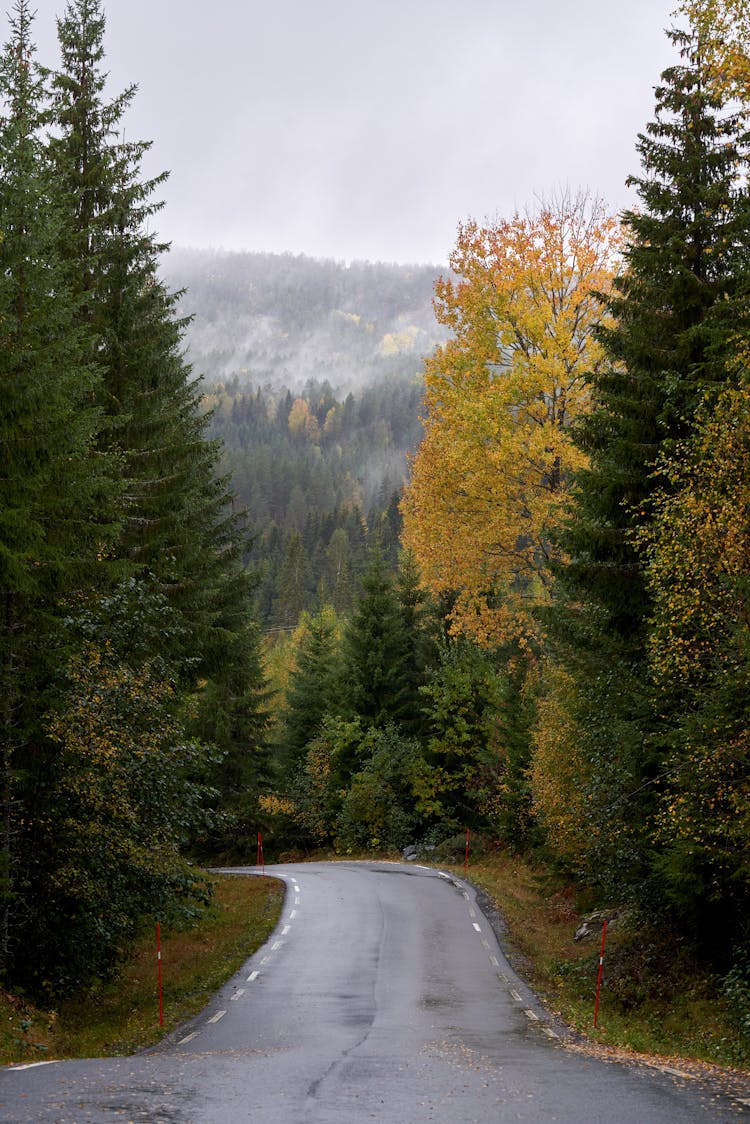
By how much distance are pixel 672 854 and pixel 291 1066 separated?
630cm

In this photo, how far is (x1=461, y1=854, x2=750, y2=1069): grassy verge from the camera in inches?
505

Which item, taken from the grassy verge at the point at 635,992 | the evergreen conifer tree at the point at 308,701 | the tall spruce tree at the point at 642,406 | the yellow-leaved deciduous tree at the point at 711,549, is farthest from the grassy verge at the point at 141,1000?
the evergreen conifer tree at the point at 308,701

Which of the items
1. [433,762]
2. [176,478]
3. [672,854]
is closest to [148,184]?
[176,478]

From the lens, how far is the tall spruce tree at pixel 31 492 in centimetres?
1397

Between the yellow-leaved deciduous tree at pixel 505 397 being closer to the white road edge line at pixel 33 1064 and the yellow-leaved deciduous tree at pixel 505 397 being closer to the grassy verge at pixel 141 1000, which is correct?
the grassy verge at pixel 141 1000

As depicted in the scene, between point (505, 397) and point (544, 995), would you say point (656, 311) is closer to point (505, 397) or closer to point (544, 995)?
point (505, 397)

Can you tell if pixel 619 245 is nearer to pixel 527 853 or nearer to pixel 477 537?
pixel 477 537

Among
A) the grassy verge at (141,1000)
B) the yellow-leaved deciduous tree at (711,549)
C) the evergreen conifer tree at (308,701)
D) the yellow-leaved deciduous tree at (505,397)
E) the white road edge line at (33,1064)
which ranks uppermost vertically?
the yellow-leaved deciduous tree at (505,397)

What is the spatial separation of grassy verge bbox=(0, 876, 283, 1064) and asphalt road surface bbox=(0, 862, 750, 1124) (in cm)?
53

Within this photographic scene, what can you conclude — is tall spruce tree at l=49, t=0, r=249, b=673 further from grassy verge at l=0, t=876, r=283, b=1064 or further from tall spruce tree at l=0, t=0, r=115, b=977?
grassy verge at l=0, t=876, r=283, b=1064

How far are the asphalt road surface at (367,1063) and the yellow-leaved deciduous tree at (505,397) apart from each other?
31.4 ft

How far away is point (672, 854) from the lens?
544 inches

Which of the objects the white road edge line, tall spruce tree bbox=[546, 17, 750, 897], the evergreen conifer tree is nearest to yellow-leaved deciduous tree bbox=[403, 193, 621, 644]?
tall spruce tree bbox=[546, 17, 750, 897]

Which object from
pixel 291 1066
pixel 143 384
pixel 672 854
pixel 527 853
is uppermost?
pixel 143 384
